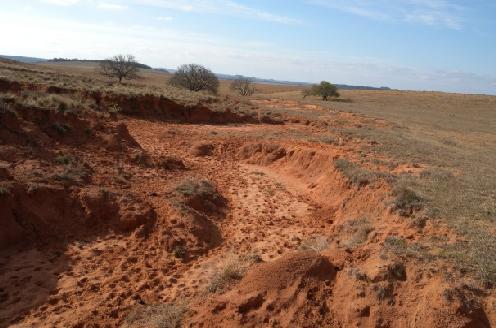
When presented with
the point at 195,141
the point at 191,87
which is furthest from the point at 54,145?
the point at 191,87

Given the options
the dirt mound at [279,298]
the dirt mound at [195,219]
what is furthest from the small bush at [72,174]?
the dirt mound at [279,298]

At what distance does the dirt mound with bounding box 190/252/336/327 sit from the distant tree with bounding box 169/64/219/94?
3540cm

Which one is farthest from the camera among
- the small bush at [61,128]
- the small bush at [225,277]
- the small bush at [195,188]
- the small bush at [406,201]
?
the small bush at [61,128]

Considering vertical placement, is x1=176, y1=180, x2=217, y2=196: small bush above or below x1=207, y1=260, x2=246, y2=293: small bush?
above

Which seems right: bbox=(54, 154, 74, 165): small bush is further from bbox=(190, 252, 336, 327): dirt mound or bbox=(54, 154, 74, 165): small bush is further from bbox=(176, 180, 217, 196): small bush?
bbox=(190, 252, 336, 327): dirt mound

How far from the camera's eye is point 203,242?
8898 mm

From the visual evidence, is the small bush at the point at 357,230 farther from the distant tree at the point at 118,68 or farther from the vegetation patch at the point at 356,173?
the distant tree at the point at 118,68

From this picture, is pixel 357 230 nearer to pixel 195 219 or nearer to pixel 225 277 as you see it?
pixel 225 277

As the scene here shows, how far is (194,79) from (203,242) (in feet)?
111

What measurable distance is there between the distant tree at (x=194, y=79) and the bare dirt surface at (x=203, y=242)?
2778 cm

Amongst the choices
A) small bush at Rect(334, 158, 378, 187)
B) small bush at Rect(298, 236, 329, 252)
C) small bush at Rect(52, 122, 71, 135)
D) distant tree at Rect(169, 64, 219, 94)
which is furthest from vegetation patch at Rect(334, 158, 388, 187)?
distant tree at Rect(169, 64, 219, 94)

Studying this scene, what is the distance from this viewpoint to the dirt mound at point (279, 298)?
619cm

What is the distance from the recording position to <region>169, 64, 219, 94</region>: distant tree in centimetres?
4100

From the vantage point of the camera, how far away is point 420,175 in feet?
39.6
